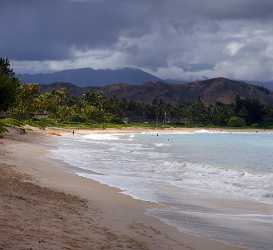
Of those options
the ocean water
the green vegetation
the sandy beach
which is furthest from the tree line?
the sandy beach

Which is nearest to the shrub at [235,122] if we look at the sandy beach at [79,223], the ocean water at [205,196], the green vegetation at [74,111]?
the green vegetation at [74,111]

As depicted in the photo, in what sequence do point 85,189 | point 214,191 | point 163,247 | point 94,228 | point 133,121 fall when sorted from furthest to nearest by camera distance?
1. point 133,121
2. point 214,191
3. point 85,189
4. point 94,228
5. point 163,247

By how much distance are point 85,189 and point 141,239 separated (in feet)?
26.2

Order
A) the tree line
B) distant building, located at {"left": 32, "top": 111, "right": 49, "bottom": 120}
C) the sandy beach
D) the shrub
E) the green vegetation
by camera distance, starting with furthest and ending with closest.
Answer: the shrub
distant building, located at {"left": 32, "top": 111, "right": 49, "bottom": 120}
the green vegetation
the tree line
the sandy beach

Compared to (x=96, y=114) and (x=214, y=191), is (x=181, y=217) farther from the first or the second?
(x=96, y=114)

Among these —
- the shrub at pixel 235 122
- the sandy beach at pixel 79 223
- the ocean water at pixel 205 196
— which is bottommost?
the ocean water at pixel 205 196

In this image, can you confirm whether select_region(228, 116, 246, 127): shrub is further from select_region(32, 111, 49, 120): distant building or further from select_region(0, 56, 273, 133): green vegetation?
select_region(32, 111, 49, 120): distant building

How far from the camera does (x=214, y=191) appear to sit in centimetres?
1894

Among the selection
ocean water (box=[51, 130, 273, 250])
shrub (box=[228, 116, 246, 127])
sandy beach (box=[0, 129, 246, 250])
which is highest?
shrub (box=[228, 116, 246, 127])

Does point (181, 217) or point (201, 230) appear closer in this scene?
point (201, 230)

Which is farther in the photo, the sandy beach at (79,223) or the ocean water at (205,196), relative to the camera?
the ocean water at (205,196)

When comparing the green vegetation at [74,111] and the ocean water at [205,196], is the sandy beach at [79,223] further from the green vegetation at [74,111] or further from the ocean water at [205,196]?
the green vegetation at [74,111]

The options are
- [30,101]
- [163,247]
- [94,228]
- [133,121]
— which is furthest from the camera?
[133,121]

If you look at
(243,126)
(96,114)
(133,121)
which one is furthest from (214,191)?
(243,126)
